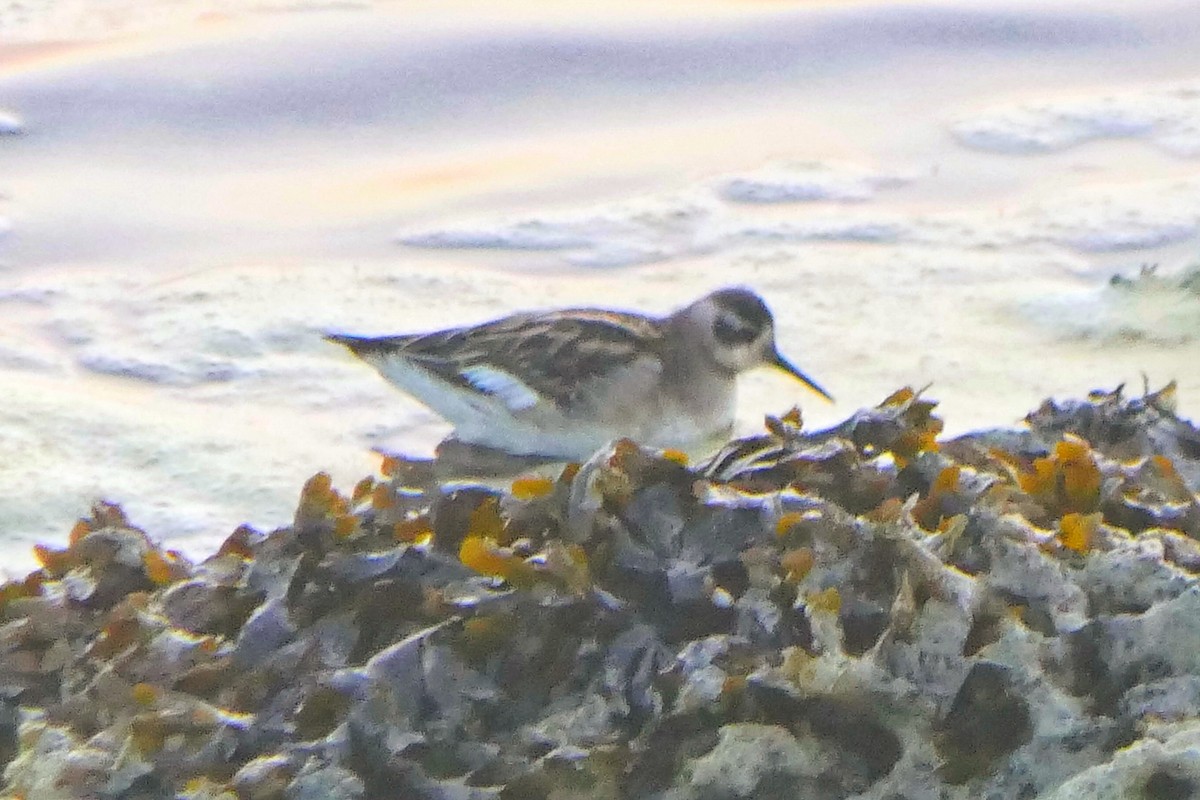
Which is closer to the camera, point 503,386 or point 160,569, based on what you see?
point 160,569

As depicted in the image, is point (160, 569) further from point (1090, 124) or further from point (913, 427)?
point (1090, 124)

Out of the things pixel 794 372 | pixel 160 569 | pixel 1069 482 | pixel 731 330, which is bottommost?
pixel 794 372

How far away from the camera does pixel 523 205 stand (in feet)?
20.3

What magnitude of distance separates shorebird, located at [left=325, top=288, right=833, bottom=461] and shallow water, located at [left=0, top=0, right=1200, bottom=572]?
271 mm

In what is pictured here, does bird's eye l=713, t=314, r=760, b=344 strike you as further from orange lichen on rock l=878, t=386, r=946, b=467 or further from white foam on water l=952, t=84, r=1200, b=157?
white foam on water l=952, t=84, r=1200, b=157

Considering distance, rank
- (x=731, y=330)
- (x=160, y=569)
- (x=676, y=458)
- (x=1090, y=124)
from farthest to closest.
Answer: (x=1090, y=124), (x=731, y=330), (x=160, y=569), (x=676, y=458)

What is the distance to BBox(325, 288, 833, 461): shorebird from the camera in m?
4.45

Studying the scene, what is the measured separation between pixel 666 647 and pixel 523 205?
3898 millimetres

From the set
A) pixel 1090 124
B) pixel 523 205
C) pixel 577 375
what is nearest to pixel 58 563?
pixel 577 375

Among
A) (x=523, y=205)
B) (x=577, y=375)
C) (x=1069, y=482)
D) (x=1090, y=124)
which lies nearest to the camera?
(x=1069, y=482)

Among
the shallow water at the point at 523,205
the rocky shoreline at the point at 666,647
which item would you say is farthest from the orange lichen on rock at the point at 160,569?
the shallow water at the point at 523,205

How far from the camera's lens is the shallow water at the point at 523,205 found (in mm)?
4832

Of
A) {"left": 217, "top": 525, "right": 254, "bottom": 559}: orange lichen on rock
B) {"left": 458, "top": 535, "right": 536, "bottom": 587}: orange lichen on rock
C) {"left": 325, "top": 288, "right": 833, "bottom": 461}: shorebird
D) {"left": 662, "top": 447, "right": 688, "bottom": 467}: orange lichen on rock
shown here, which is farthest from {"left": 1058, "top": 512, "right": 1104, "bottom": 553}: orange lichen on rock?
{"left": 325, "top": 288, "right": 833, "bottom": 461}: shorebird

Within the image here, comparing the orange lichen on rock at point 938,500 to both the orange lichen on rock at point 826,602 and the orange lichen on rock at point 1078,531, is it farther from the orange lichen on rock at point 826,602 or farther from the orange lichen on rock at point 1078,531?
the orange lichen on rock at point 826,602
